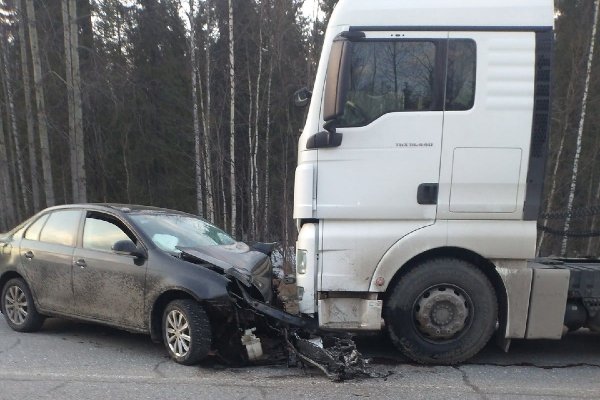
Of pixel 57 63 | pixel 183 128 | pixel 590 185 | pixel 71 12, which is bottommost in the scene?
pixel 590 185

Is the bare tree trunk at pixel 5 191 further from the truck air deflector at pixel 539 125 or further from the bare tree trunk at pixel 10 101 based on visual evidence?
the truck air deflector at pixel 539 125

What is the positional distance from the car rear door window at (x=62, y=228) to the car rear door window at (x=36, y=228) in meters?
0.07

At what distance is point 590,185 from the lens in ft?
64.2

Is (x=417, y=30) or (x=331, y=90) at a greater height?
(x=417, y=30)

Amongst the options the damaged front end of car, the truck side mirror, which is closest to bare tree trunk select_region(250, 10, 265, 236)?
the damaged front end of car

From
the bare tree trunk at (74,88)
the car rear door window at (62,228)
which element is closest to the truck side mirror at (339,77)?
the car rear door window at (62,228)

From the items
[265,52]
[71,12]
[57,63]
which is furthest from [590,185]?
[57,63]

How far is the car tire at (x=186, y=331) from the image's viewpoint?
4340mm

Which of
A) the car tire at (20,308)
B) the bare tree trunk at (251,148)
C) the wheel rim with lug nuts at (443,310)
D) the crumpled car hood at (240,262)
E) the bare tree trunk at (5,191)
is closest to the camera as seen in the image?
the wheel rim with lug nuts at (443,310)

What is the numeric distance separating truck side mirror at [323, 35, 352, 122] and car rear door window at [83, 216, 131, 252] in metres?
2.57

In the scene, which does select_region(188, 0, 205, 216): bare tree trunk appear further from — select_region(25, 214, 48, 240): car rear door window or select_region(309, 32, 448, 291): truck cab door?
select_region(309, 32, 448, 291): truck cab door

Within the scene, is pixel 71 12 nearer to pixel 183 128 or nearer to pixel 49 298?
pixel 183 128

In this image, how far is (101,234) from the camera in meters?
5.18

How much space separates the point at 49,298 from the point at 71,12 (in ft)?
41.9
